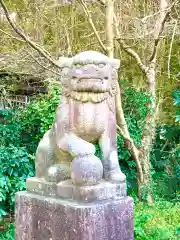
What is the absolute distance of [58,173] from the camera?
329cm

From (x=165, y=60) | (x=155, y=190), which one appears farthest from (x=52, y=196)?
(x=165, y=60)

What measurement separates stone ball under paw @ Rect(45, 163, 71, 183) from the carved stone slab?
0.05m

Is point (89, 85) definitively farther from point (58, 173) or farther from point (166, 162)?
point (166, 162)

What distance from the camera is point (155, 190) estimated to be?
6992mm

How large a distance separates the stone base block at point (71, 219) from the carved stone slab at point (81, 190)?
0.04 metres

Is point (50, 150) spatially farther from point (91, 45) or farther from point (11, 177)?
point (91, 45)

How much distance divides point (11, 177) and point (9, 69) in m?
2.23

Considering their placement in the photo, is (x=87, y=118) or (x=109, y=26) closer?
(x=87, y=118)

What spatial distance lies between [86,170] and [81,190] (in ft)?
0.50

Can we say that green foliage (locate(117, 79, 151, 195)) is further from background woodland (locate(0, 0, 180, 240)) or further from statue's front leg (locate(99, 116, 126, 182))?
statue's front leg (locate(99, 116, 126, 182))

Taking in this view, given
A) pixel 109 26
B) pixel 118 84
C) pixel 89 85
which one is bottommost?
pixel 89 85

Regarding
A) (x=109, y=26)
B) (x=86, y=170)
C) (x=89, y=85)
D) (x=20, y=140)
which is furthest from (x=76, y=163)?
(x=20, y=140)

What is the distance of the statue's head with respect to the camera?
10.3 ft

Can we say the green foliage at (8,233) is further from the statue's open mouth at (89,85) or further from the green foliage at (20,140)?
the statue's open mouth at (89,85)
